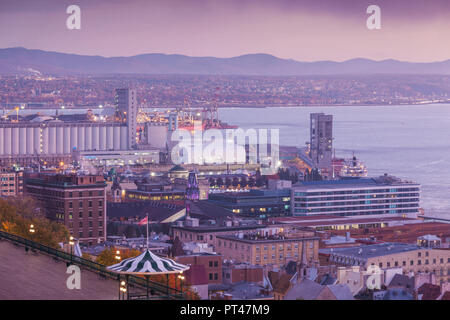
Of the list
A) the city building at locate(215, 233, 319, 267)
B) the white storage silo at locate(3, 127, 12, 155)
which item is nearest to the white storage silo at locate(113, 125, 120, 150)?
the white storage silo at locate(3, 127, 12, 155)

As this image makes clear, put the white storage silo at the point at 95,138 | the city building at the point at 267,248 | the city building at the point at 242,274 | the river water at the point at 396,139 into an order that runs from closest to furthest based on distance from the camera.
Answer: the city building at the point at 242,274 → the city building at the point at 267,248 → the river water at the point at 396,139 → the white storage silo at the point at 95,138

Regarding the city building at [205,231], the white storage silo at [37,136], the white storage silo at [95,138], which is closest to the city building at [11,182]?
the city building at [205,231]

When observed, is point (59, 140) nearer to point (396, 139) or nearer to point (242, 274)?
point (396, 139)

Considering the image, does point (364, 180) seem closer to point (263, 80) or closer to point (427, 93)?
point (427, 93)

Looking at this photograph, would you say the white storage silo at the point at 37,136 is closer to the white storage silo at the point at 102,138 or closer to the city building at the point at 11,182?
the white storage silo at the point at 102,138

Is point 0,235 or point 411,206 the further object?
point 411,206
